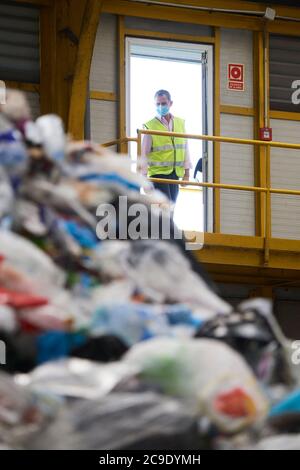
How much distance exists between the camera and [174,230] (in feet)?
19.1

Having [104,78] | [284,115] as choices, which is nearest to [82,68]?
[104,78]

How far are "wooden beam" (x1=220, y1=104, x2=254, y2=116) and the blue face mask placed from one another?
6.22 ft

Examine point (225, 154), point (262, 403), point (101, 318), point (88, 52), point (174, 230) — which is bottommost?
point (262, 403)

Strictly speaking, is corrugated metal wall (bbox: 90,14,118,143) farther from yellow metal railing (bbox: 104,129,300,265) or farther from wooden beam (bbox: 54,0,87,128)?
wooden beam (bbox: 54,0,87,128)

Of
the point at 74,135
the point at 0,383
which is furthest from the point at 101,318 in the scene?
the point at 74,135

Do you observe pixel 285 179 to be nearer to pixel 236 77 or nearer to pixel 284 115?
pixel 284 115

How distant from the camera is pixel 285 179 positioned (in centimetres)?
1842

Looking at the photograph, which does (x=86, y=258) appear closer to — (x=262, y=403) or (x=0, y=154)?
(x=0, y=154)

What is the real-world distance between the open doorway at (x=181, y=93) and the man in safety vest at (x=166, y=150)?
0.90 meters

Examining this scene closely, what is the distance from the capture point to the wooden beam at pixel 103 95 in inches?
690

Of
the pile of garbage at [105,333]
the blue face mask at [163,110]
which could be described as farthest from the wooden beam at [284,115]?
the pile of garbage at [105,333]

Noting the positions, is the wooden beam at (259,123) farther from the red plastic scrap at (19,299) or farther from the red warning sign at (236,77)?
the red plastic scrap at (19,299)

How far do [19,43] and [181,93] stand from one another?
2.21m

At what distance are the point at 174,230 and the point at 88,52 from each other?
35.7ft
